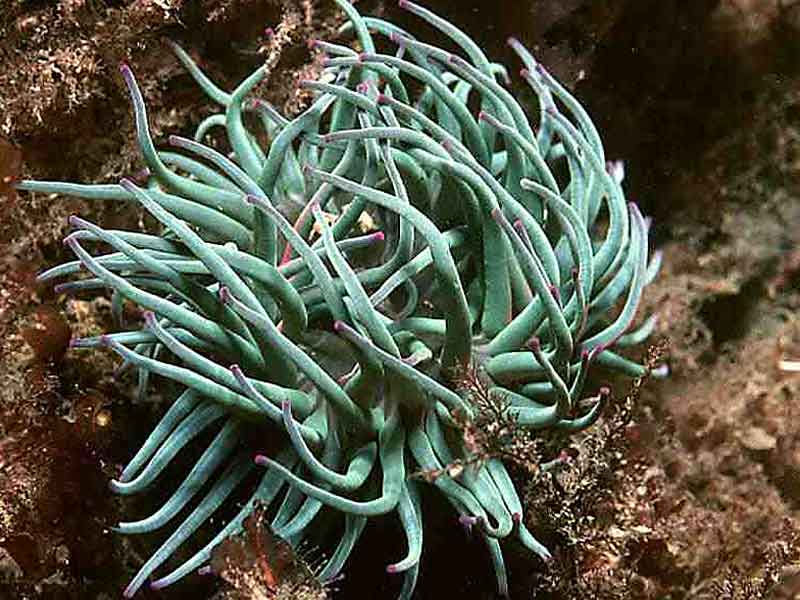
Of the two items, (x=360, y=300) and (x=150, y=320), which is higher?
(x=150, y=320)

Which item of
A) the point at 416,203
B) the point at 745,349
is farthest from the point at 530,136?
the point at 745,349

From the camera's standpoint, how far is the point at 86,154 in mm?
3666

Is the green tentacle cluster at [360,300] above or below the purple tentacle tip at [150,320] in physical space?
below

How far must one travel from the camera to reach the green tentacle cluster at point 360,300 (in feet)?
8.86

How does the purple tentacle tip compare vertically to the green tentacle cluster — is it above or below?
above

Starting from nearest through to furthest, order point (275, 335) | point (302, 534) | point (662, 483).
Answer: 1. point (275, 335)
2. point (302, 534)
3. point (662, 483)

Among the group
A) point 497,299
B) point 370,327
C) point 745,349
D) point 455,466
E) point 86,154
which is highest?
point 86,154

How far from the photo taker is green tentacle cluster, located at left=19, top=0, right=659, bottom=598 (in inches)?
106

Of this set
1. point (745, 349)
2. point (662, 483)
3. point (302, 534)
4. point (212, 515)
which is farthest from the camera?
point (745, 349)

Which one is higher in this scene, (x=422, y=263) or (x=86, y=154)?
(x=86, y=154)

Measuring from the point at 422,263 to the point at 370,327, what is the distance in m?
0.34

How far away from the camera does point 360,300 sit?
8.61 feet

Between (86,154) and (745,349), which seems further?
(745,349)

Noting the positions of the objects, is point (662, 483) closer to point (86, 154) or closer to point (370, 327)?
point (370, 327)
